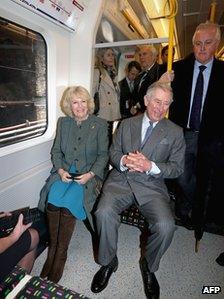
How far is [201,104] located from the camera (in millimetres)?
2627

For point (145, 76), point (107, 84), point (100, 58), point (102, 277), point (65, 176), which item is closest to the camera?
point (102, 277)

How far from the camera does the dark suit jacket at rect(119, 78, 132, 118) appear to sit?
12.5ft

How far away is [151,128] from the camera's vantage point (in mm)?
2510

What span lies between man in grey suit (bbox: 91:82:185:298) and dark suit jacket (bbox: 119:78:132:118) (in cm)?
124

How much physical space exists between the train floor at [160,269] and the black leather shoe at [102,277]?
44mm

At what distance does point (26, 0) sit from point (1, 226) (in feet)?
6.38

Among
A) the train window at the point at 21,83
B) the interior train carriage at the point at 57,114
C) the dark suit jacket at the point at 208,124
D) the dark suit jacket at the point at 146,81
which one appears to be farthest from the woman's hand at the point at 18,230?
the dark suit jacket at the point at 146,81

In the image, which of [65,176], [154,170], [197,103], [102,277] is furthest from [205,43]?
[102,277]

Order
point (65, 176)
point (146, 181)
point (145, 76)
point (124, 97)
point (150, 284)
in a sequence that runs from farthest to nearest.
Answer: point (124, 97) < point (145, 76) < point (65, 176) < point (146, 181) < point (150, 284)

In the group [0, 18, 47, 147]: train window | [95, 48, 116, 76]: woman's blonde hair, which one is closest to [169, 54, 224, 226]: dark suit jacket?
[95, 48, 116, 76]: woman's blonde hair

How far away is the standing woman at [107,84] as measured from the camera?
11.6 feet

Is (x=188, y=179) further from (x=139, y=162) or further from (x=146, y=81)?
(x=146, y=81)

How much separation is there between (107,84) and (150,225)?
2.23 m

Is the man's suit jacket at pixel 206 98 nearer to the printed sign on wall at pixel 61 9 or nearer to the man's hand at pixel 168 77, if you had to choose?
the man's hand at pixel 168 77
